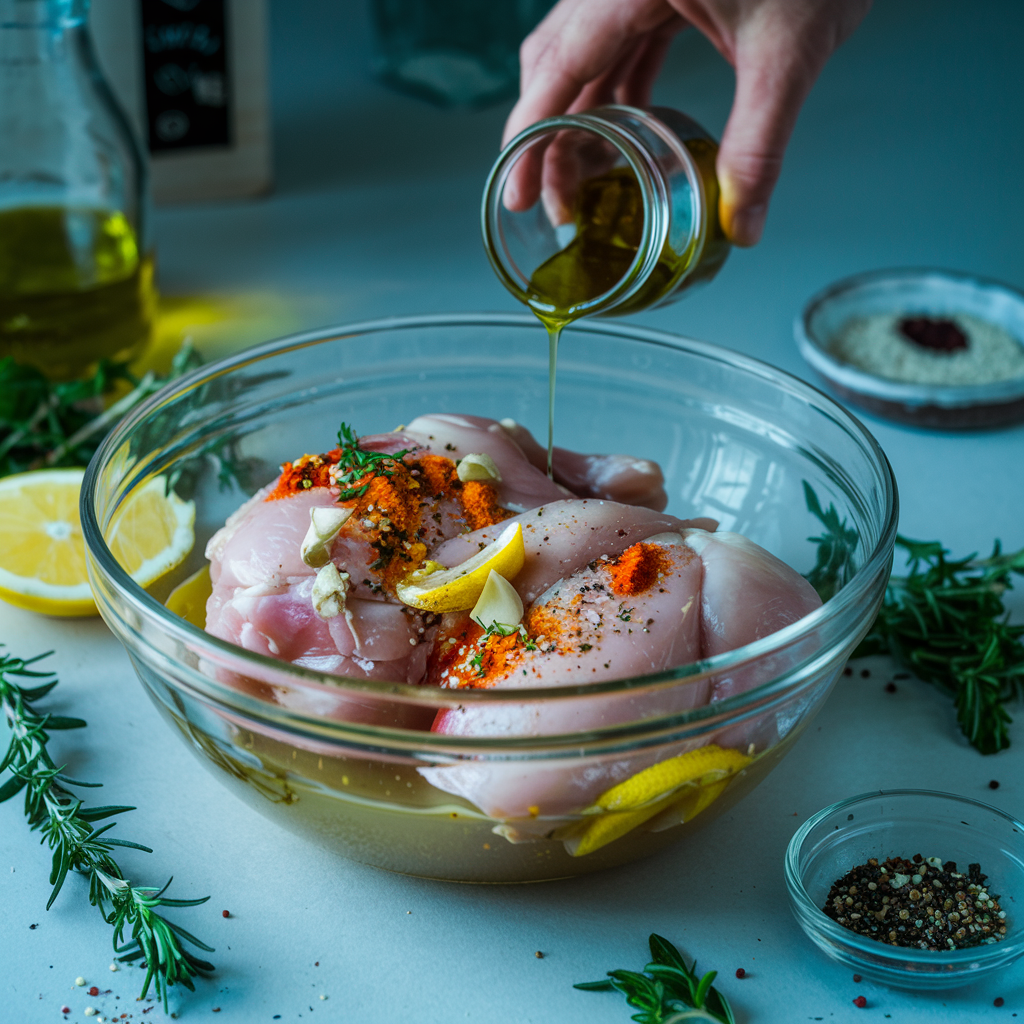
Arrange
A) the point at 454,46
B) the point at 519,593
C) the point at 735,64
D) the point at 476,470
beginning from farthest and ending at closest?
1. the point at 454,46
2. the point at 735,64
3. the point at 476,470
4. the point at 519,593

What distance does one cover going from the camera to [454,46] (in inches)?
125

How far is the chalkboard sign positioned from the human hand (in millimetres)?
860

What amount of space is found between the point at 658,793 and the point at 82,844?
57cm

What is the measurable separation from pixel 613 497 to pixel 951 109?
2483 mm

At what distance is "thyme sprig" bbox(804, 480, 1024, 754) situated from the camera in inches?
54.3

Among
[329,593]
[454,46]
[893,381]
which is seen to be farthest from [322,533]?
[454,46]

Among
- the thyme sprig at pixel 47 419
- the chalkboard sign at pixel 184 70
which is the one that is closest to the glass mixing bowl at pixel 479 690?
the thyme sprig at pixel 47 419

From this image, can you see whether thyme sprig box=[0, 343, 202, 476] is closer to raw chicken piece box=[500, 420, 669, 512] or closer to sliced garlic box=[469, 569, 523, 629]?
raw chicken piece box=[500, 420, 669, 512]

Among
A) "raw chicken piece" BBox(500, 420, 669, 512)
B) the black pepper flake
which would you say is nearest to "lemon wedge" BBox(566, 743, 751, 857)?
"raw chicken piece" BBox(500, 420, 669, 512)

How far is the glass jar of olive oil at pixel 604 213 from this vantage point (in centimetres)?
140

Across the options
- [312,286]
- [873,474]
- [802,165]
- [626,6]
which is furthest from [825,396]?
[802,165]

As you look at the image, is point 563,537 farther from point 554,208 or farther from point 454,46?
point 454,46

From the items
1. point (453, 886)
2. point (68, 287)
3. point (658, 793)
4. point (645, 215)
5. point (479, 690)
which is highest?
point (645, 215)

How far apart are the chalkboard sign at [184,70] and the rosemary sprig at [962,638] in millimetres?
1778
